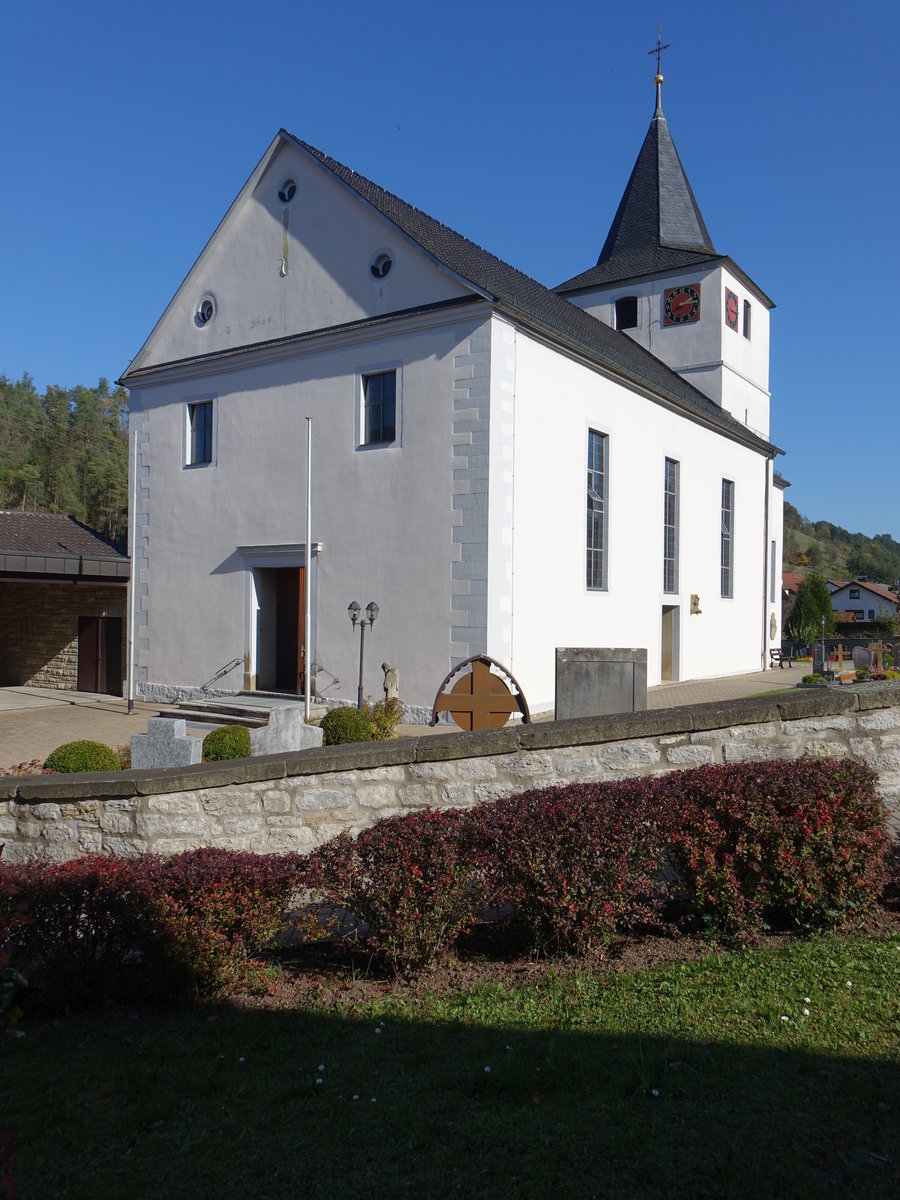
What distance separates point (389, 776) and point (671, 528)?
1864cm

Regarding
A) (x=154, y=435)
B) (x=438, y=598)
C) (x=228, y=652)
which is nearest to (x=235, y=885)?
(x=438, y=598)

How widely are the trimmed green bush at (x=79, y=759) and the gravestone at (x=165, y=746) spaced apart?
1.16 feet

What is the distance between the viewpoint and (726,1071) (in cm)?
363

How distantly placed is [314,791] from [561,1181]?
11.8ft

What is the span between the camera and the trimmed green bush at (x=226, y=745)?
1075 cm

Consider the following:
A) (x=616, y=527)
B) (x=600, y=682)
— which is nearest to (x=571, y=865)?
(x=600, y=682)

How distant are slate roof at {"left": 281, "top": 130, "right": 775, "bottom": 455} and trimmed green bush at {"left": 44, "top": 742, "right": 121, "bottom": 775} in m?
10.5

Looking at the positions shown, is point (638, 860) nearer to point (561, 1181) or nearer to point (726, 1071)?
point (726, 1071)

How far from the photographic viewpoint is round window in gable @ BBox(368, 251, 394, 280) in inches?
717

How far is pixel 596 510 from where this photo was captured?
2009 centimetres

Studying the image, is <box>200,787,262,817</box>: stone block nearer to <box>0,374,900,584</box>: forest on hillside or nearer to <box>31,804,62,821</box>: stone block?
<box>31,804,62,821</box>: stone block

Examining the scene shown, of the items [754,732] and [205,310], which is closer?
[754,732]

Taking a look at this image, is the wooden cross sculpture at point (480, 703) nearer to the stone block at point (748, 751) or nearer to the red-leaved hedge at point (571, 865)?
the stone block at point (748, 751)

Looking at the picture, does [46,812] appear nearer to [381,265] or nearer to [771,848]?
[771,848]
